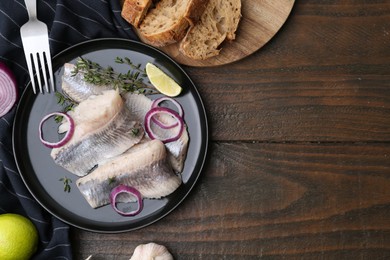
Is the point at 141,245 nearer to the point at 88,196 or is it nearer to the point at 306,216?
the point at 88,196

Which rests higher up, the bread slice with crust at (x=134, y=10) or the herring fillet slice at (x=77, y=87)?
the bread slice with crust at (x=134, y=10)

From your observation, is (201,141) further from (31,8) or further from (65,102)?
→ (31,8)

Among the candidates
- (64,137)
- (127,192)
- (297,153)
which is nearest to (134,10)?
(64,137)

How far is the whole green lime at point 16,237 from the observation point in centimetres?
215

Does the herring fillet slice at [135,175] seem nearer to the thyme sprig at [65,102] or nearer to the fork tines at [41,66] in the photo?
the thyme sprig at [65,102]

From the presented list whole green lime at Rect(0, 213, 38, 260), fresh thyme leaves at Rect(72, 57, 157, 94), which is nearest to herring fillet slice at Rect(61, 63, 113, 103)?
fresh thyme leaves at Rect(72, 57, 157, 94)

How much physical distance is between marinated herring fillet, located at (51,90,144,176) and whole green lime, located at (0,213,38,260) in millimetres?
241

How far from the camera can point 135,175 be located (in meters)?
2.20

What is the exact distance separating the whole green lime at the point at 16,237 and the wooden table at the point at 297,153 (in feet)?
0.50

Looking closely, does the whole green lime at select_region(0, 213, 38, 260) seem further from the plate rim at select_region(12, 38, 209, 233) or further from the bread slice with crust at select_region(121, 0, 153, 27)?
the bread slice with crust at select_region(121, 0, 153, 27)

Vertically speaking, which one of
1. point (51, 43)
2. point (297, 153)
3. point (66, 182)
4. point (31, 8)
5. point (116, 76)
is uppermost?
point (31, 8)

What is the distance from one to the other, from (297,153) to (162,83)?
1.80ft

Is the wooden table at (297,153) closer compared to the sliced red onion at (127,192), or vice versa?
the sliced red onion at (127,192)

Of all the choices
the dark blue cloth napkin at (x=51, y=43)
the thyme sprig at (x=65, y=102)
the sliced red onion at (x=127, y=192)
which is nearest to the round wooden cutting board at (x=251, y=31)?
the dark blue cloth napkin at (x=51, y=43)
